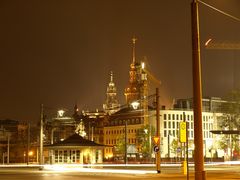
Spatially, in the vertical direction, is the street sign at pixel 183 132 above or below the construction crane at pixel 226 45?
below

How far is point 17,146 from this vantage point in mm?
142250

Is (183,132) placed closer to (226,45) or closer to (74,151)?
(74,151)

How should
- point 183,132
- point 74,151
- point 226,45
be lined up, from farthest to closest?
1. point 226,45
2. point 74,151
3. point 183,132

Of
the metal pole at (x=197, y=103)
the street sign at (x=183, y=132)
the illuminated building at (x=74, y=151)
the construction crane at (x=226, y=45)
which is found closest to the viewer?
the metal pole at (x=197, y=103)

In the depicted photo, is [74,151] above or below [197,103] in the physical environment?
below

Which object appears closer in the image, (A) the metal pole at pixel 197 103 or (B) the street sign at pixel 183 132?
(A) the metal pole at pixel 197 103

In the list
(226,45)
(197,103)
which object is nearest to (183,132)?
(197,103)

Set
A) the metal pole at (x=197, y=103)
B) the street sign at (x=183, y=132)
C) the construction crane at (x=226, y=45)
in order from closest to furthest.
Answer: the metal pole at (x=197, y=103) → the street sign at (x=183, y=132) → the construction crane at (x=226, y=45)

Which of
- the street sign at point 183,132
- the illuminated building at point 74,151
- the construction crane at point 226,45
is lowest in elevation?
the illuminated building at point 74,151

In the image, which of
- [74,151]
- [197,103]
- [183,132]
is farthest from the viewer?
[74,151]

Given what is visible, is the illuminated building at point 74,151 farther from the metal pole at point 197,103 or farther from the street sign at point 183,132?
the metal pole at point 197,103

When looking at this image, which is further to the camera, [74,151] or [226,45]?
[226,45]

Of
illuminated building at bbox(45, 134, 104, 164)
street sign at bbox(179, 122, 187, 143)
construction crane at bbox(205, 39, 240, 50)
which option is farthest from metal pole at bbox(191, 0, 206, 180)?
construction crane at bbox(205, 39, 240, 50)

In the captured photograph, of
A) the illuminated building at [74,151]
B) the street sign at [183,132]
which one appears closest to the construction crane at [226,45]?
the illuminated building at [74,151]
